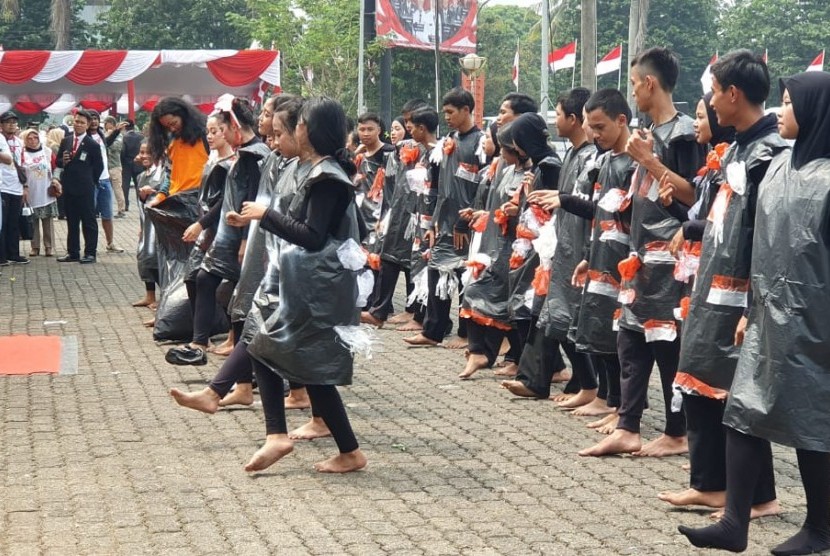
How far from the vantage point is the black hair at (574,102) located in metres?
7.98

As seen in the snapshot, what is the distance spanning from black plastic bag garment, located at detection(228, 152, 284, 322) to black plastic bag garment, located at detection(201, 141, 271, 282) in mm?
765

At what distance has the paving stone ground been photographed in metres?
5.19

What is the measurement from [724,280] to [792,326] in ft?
1.83

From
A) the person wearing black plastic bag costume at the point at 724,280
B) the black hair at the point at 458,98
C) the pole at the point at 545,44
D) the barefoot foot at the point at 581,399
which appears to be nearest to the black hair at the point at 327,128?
the person wearing black plastic bag costume at the point at 724,280

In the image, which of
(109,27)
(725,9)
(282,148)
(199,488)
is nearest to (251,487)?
(199,488)

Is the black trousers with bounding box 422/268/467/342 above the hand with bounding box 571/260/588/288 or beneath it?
beneath

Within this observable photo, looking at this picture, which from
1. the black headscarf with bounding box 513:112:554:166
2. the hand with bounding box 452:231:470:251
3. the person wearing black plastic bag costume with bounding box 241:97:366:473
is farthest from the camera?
the hand with bounding box 452:231:470:251

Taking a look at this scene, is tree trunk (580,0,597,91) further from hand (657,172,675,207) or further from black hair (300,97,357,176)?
black hair (300,97,357,176)

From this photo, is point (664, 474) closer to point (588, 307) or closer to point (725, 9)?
point (588, 307)

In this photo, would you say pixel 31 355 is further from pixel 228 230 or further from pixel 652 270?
pixel 652 270

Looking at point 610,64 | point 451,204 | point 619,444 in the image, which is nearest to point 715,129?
point 619,444

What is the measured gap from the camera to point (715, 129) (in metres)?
5.84

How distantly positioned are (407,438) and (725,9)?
6552cm

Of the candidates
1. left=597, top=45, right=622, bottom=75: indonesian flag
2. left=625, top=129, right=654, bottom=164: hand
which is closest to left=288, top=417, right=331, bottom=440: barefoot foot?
left=625, top=129, right=654, bottom=164: hand
